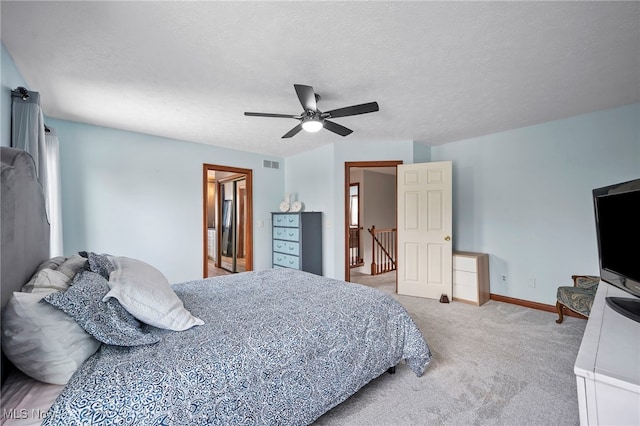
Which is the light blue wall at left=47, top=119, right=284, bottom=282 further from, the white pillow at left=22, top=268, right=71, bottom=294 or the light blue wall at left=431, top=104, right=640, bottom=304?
the light blue wall at left=431, top=104, right=640, bottom=304

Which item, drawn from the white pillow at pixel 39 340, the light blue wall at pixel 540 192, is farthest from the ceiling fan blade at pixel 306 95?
the light blue wall at pixel 540 192

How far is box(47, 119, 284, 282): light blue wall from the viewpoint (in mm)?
3244

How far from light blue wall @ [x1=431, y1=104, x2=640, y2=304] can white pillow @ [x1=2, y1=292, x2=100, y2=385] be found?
443 centimetres

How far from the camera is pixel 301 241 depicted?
420cm

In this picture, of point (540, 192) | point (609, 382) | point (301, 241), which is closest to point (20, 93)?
point (301, 241)

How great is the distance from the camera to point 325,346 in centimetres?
150

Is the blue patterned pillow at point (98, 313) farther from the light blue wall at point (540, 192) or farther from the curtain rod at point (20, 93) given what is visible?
the light blue wall at point (540, 192)

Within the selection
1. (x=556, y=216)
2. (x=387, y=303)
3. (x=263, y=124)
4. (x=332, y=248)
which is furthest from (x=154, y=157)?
(x=556, y=216)

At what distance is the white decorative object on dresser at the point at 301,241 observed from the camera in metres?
4.22

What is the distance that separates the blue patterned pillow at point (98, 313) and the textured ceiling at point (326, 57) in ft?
4.85

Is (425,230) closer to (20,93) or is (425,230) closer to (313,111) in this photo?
(313,111)

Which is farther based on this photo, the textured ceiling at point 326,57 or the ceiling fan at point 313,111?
the ceiling fan at point 313,111

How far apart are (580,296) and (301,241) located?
3.22 m

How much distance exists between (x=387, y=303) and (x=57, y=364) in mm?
1743
